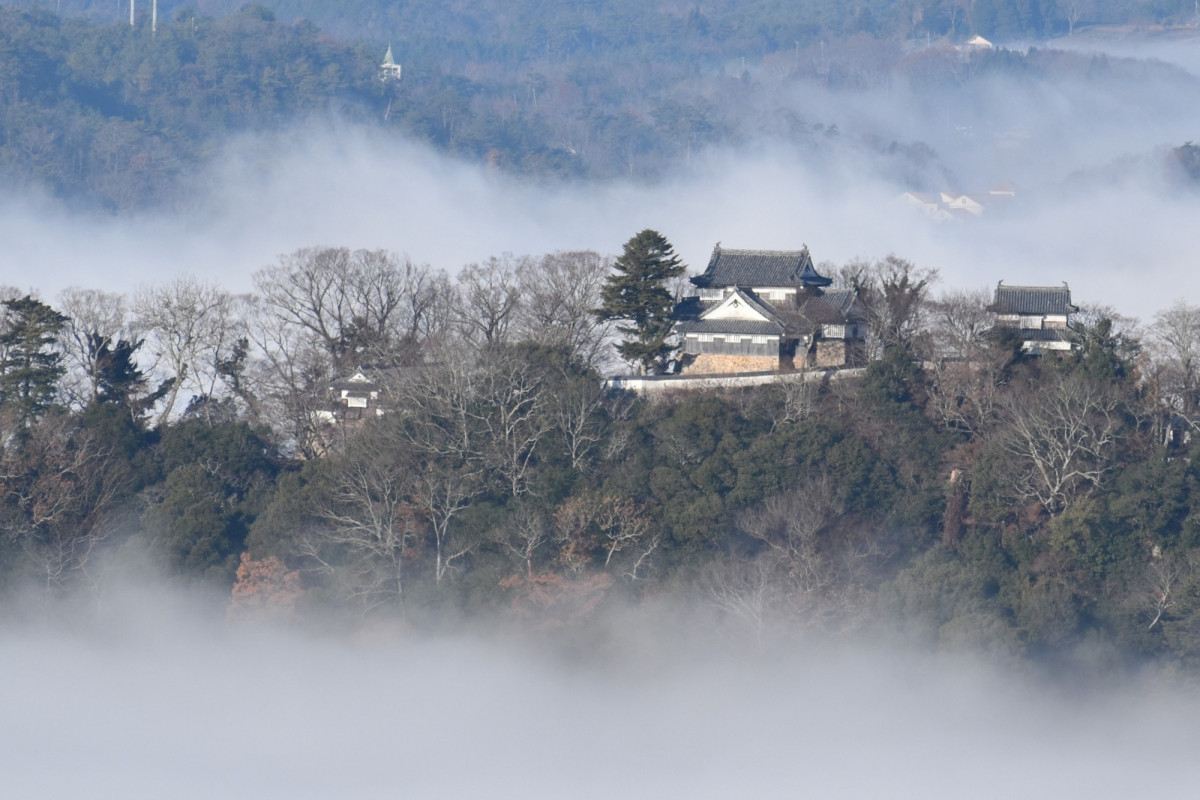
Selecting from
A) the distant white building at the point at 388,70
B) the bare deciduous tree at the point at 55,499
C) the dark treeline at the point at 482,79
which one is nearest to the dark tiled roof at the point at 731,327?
the bare deciduous tree at the point at 55,499

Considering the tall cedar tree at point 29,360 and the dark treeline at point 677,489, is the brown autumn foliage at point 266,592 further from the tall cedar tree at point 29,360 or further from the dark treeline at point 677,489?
the tall cedar tree at point 29,360

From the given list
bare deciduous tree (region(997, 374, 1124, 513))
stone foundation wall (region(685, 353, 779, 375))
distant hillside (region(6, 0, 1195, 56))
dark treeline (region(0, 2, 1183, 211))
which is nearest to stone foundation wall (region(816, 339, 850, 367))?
stone foundation wall (region(685, 353, 779, 375))

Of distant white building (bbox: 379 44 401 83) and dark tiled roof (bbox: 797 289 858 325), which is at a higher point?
distant white building (bbox: 379 44 401 83)

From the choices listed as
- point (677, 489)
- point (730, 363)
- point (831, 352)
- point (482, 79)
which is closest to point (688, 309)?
point (730, 363)

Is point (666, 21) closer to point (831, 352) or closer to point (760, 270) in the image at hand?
point (760, 270)

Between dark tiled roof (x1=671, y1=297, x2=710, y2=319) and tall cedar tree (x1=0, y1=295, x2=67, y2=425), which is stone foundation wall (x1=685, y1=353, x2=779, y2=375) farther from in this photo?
tall cedar tree (x1=0, y1=295, x2=67, y2=425)

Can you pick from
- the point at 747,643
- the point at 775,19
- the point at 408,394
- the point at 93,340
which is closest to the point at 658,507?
the point at 747,643
